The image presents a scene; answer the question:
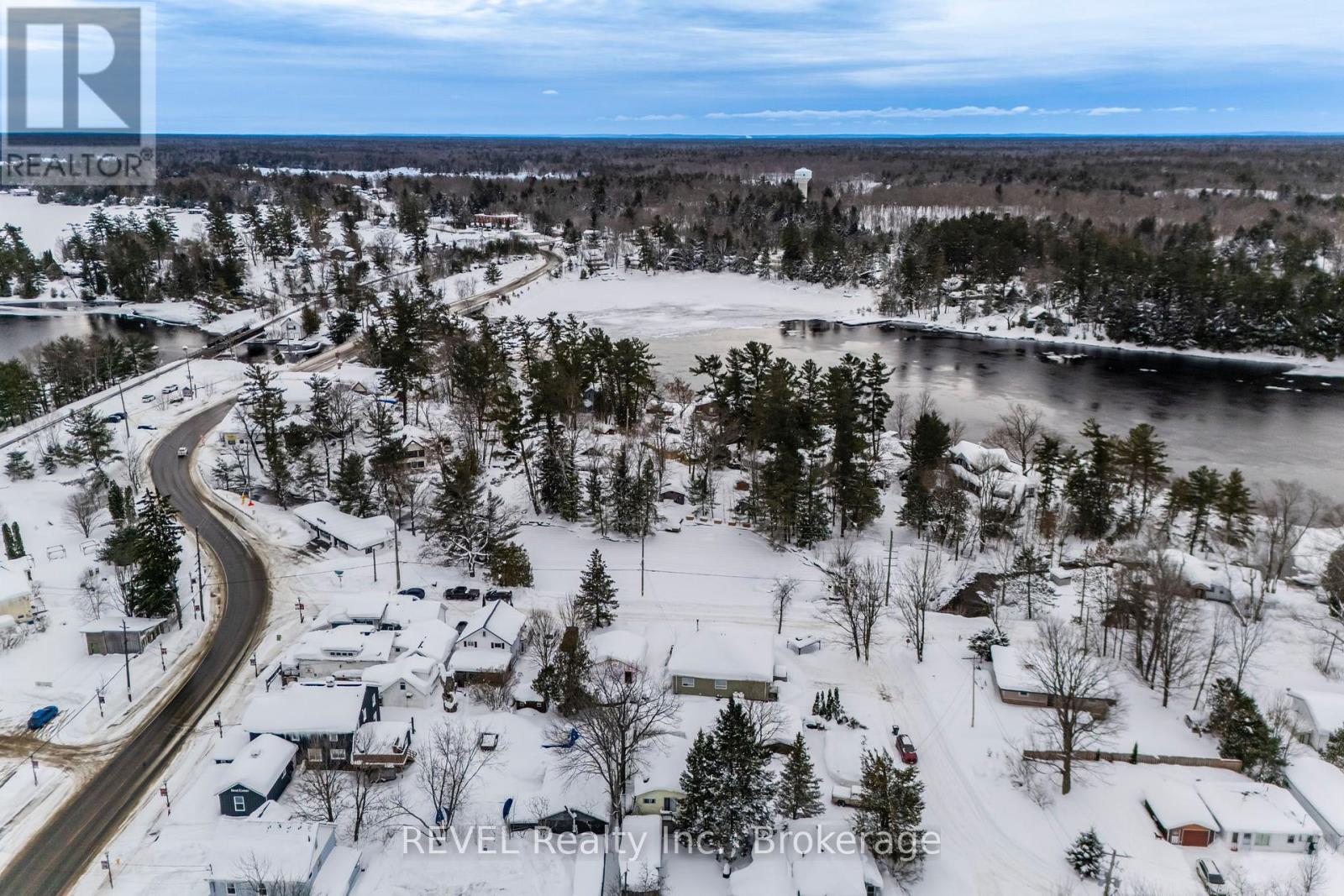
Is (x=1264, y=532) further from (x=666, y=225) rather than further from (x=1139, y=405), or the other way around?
(x=666, y=225)

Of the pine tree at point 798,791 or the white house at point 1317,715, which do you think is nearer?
the pine tree at point 798,791

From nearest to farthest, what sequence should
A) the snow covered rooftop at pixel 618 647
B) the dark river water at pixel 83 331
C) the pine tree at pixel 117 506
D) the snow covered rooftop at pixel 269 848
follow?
1. the snow covered rooftop at pixel 269 848
2. the snow covered rooftop at pixel 618 647
3. the pine tree at pixel 117 506
4. the dark river water at pixel 83 331

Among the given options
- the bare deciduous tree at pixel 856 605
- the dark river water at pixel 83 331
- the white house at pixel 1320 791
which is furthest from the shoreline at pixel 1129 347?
the dark river water at pixel 83 331

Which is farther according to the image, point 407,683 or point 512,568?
point 512,568

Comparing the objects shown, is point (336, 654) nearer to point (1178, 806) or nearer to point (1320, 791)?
point (1178, 806)

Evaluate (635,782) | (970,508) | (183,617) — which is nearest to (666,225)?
(970,508)

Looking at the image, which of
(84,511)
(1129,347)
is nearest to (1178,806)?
(84,511)

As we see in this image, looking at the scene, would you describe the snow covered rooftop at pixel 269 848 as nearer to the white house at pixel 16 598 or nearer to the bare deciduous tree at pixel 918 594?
the white house at pixel 16 598
